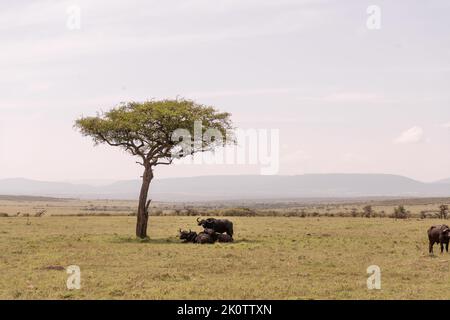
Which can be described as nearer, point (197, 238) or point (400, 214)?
point (197, 238)

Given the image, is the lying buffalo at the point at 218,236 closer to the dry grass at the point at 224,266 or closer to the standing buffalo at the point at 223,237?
the standing buffalo at the point at 223,237

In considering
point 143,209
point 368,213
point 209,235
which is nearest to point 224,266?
point 209,235

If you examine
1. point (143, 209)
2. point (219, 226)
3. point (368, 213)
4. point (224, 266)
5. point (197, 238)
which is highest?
point (143, 209)

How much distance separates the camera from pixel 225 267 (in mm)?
21203

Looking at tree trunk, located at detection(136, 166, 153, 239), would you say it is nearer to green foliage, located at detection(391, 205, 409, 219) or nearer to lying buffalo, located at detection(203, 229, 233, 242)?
lying buffalo, located at detection(203, 229, 233, 242)

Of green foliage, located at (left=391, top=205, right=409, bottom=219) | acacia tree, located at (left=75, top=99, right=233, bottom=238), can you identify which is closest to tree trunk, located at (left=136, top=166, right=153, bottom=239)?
acacia tree, located at (left=75, top=99, right=233, bottom=238)

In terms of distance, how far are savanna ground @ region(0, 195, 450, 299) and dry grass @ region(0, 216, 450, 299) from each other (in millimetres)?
33

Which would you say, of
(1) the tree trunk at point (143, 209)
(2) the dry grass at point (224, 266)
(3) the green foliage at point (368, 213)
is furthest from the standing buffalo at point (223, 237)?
(3) the green foliage at point (368, 213)

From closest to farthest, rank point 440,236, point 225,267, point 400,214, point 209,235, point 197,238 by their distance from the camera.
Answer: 1. point 225,267
2. point 440,236
3. point 197,238
4. point 209,235
5. point 400,214

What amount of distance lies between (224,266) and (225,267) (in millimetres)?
284

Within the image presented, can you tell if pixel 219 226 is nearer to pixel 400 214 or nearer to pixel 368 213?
pixel 368 213

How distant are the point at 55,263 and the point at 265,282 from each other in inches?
370

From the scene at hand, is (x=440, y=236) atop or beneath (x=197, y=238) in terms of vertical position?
atop
